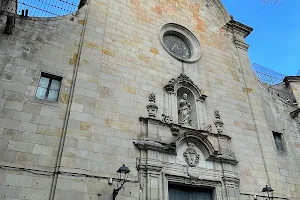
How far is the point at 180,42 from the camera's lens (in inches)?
563

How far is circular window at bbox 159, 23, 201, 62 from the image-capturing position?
1353 cm

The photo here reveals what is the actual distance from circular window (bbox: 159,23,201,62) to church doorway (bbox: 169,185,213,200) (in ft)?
19.4

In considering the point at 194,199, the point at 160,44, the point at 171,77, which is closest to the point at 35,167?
the point at 194,199

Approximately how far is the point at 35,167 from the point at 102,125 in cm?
247

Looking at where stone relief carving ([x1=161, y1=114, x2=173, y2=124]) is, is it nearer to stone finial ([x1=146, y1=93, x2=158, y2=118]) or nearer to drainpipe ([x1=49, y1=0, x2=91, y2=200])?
stone finial ([x1=146, y1=93, x2=158, y2=118])

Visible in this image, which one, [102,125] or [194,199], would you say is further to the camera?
[194,199]

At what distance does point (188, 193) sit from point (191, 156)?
1324 mm

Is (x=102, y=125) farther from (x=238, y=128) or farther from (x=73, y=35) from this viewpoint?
(x=238, y=128)

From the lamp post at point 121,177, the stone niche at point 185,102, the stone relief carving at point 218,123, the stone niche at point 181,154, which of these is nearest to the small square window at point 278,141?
the stone niche at point 181,154

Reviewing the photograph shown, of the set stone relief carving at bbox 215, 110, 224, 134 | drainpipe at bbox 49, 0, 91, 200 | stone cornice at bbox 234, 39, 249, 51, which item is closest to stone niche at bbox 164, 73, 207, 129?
stone relief carving at bbox 215, 110, 224, 134

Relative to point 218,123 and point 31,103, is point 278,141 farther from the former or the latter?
point 31,103

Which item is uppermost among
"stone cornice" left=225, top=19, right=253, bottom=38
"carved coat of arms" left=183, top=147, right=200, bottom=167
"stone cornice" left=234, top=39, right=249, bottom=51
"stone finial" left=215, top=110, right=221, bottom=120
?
"stone cornice" left=225, top=19, right=253, bottom=38

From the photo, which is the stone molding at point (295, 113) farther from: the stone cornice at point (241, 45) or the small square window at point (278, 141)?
the stone cornice at point (241, 45)

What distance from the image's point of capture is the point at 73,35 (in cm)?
1083
